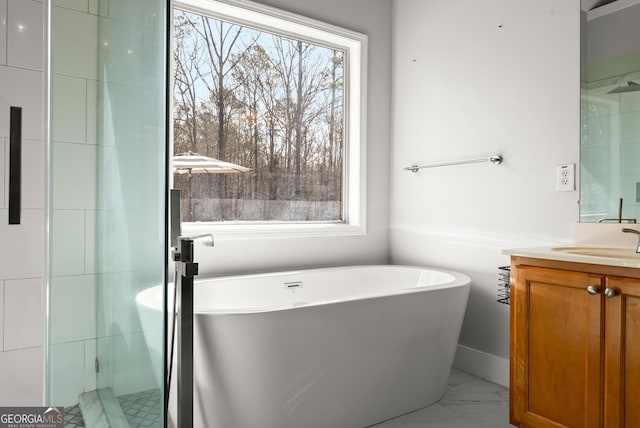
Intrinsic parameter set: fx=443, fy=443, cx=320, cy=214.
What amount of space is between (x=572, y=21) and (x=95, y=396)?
106 inches

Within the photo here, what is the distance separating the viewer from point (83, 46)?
56.2 inches

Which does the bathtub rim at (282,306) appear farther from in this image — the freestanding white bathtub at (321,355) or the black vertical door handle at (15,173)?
the black vertical door handle at (15,173)

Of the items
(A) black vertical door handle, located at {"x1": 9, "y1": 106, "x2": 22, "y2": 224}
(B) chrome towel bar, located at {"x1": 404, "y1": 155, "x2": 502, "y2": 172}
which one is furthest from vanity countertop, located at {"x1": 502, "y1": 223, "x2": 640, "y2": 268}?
(A) black vertical door handle, located at {"x1": 9, "y1": 106, "x2": 22, "y2": 224}

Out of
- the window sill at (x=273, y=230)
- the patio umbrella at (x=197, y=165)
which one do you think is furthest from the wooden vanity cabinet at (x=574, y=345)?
the patio umbrella at (x=197, y=165)

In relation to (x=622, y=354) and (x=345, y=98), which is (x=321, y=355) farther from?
(x=345, y=98)

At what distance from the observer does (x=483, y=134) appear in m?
2.70

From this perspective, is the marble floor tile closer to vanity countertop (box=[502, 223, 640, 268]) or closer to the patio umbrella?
vanity countertop (box=[502, 223, 640, 268])

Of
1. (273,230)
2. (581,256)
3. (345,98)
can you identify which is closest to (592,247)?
(581,256)

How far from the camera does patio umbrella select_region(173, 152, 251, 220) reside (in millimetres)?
2646

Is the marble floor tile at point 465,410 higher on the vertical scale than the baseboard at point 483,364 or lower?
lower

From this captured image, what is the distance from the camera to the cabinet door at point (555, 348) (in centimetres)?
161

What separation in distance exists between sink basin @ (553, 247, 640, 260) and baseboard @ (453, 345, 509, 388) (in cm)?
86

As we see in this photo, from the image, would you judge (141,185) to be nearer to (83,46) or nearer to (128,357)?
(128,357)

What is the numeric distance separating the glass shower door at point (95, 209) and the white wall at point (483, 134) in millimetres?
2085
